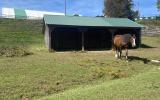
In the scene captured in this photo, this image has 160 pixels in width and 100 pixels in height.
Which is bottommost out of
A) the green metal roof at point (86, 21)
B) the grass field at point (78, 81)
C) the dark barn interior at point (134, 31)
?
the grass field at point (78, 81)

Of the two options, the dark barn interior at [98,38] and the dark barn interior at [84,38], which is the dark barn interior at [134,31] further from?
the dark barn interior at [98,38]

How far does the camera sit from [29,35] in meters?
46.4

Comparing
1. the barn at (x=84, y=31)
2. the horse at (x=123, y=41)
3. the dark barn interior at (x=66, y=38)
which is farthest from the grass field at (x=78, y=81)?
the dark barn interior at (x=66, y=38)

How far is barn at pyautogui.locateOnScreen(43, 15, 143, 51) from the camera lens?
35.2m

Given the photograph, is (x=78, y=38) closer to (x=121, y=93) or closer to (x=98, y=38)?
(x=98, y=38)

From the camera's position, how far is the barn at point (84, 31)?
3516 centimetres

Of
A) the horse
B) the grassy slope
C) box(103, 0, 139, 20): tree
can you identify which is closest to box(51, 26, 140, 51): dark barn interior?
the horse

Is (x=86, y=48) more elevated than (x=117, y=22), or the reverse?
(x=117, y=22)

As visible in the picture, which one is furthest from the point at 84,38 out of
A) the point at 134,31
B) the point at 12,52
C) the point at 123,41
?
the point at 12,52

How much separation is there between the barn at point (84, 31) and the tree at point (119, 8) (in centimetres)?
4157

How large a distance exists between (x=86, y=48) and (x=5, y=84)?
21.8 meters

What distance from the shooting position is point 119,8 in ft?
266

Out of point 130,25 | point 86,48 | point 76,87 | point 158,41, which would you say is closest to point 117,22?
point 130,25

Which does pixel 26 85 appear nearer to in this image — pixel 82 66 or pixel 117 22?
pixel 82 66
